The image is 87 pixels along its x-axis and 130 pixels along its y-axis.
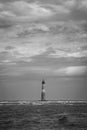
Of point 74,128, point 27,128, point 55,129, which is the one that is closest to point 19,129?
point 27,128

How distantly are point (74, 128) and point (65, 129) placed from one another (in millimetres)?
2715

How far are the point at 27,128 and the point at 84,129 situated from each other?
1221 cm

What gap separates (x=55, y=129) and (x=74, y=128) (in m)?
4.84

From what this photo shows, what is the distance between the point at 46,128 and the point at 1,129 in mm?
9672

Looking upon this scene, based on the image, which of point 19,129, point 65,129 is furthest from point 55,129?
point 19,129

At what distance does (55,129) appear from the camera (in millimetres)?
65875

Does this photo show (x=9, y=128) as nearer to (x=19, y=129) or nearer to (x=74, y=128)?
(x=19, y=129)

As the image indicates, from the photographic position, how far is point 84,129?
65.2 metres

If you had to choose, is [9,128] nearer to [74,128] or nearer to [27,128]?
[27,128]

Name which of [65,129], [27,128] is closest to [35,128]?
[27,128]

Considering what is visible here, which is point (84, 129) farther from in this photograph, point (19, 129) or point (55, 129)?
point (19, 129)

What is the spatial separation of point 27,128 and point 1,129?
5.69 metres

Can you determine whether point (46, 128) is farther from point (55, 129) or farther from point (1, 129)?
point (1, 129)

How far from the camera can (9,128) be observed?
67.8 m
